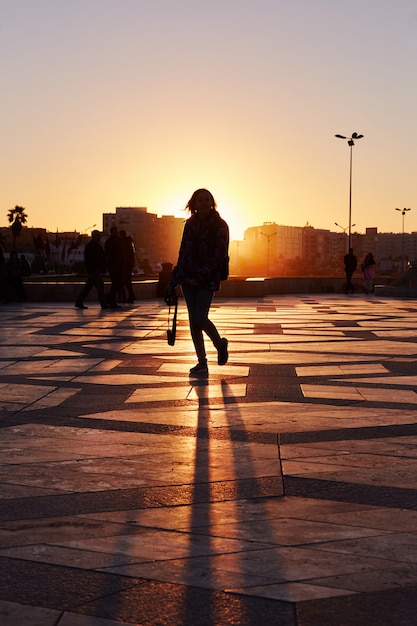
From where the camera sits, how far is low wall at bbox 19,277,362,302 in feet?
85.5

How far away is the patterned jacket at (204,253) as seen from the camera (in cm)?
872

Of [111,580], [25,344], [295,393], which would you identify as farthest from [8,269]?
[111,580]

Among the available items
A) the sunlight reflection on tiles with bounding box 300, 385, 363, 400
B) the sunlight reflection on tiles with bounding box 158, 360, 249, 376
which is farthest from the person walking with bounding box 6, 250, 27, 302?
the sunlight reflection on tiles with bounding box 300, 385, 363, 400

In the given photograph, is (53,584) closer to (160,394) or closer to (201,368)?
(160,394)

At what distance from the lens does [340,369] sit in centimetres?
909

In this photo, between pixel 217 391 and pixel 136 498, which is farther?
pixel 217 391

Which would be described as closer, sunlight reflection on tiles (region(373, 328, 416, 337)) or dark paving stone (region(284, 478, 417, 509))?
dark paving stone (region(284, 478, 417, 509))

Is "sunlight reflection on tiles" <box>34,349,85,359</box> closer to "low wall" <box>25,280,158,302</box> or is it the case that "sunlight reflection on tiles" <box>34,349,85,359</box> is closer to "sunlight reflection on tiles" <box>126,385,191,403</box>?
"sunlight reflection on tiles" <box>126,385,191,403</box>

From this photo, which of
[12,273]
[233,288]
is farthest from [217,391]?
[233,288]

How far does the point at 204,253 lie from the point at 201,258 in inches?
2.1

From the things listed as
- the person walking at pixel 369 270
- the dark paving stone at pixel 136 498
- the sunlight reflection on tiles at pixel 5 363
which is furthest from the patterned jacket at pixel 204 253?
the person walking at pixel 369 270

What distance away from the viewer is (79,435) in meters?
5.62

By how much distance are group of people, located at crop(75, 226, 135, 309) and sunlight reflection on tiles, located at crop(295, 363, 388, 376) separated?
36.1 ft

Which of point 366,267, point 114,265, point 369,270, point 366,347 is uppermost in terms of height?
point 114,265
